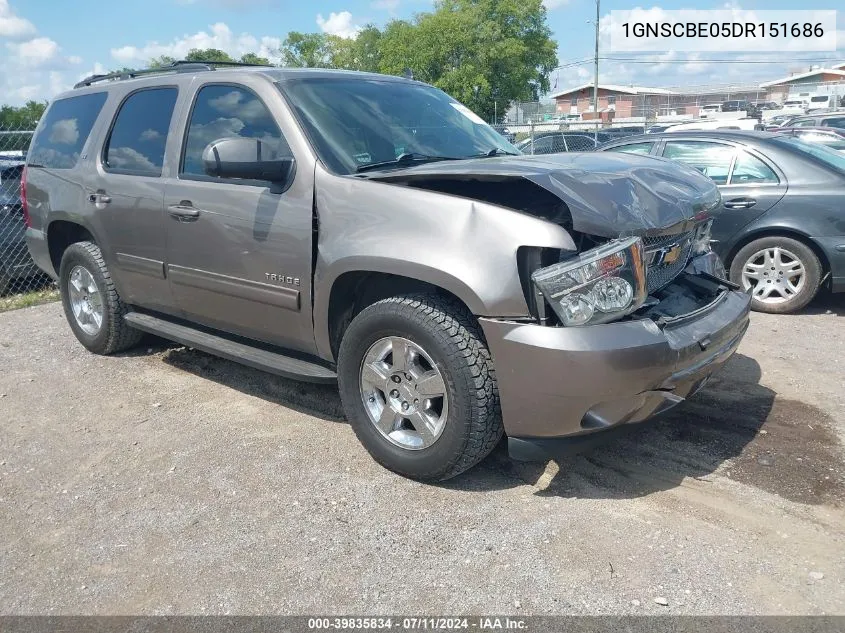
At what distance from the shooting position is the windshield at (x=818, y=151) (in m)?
6.53

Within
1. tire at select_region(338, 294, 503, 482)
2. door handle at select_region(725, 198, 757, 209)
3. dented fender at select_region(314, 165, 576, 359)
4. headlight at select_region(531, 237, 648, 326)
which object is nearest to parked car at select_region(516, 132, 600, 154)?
door handle at select_region(725, 198, 757, 209)

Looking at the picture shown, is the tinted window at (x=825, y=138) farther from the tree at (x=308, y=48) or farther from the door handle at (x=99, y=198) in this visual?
the tree at (x=308, y=48)

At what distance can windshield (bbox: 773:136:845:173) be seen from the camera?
6.53m

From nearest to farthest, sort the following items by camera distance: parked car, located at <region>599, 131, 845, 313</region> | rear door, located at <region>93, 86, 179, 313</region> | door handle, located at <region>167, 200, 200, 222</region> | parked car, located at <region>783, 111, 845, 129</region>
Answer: door handle, located at <region>167, 200, 200, 222</region>, rear door, located at <region>93, 86, 179, 313</region>, parked car, located at <region>599, 131, 845, 313</region>, parked car, located at <region>783, 111, 845, 129</region>

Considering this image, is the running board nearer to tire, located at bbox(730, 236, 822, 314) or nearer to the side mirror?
the side mirror

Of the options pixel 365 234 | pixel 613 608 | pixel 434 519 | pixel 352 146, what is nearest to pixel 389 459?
pixel 434 519

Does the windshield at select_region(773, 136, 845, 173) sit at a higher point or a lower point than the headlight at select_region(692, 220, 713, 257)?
higher

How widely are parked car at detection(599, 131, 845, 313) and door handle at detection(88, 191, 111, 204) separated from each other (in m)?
4.94

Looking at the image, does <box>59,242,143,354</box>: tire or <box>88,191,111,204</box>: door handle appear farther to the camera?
<box>59,242,143,354</box>: tire

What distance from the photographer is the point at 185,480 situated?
A: 3715mm

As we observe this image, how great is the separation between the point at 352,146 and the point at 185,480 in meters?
1.91

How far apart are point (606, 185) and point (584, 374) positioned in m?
0.88

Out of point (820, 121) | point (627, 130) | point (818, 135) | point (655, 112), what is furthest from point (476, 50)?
point (818, 135)

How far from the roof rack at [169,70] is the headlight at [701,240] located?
2.68 m
